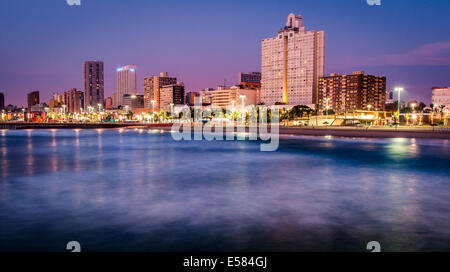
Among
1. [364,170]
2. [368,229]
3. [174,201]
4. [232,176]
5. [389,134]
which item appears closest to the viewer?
[368,229]

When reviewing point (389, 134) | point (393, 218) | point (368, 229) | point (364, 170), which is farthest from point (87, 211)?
point (389, 134)

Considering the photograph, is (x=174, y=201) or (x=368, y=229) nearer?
(x=368, y=229)

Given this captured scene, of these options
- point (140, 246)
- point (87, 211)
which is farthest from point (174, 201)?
point (140, 246)

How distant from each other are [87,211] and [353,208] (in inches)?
303

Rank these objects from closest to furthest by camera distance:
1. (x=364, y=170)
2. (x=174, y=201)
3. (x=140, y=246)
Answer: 1. (x=140, y=246)
2. (x=174, y=201)
3. (x=364, y=170)

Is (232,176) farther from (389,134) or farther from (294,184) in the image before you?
(389,134)

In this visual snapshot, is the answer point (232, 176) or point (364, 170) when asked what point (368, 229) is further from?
point (364, 170)

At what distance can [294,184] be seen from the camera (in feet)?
46.7

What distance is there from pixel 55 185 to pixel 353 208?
37.4ft

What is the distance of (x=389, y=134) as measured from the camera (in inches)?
1913
